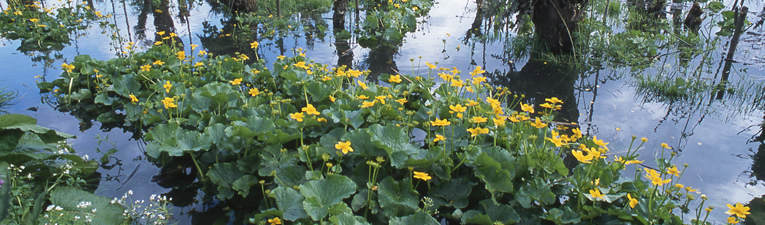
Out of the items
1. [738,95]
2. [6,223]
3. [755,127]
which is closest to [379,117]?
[6,223]

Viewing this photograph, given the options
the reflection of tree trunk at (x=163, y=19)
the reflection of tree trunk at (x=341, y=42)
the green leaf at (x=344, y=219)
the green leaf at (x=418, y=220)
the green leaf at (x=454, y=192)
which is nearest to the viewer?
the green leaf at (x=344, y=219)

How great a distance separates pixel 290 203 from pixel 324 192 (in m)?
0.16

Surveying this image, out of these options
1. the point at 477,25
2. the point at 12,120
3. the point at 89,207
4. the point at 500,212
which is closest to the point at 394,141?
the point at 500,212

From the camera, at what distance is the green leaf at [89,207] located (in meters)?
2.35

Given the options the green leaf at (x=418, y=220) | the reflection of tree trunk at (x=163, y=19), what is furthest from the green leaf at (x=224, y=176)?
the reflection of tree trunk at (x=163, y=19)

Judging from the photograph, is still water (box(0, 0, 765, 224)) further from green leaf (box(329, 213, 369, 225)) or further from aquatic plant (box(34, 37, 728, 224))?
green leaf (box(329, 213, 369, 225))

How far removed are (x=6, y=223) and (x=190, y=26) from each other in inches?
216

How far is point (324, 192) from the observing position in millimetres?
2250

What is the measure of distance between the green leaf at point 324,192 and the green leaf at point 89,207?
96cm

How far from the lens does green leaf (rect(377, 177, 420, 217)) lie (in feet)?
7.67

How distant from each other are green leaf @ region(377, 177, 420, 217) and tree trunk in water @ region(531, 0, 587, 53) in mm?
3370

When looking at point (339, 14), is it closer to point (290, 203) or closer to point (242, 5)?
point (242, 5)

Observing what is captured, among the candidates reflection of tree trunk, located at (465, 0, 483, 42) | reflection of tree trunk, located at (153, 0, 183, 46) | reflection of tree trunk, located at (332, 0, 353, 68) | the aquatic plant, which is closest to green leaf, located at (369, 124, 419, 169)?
the aquatic plant

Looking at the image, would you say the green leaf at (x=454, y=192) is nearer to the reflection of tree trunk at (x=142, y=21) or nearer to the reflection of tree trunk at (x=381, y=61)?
the reflection of tree trunk at (x=381, y=61)
